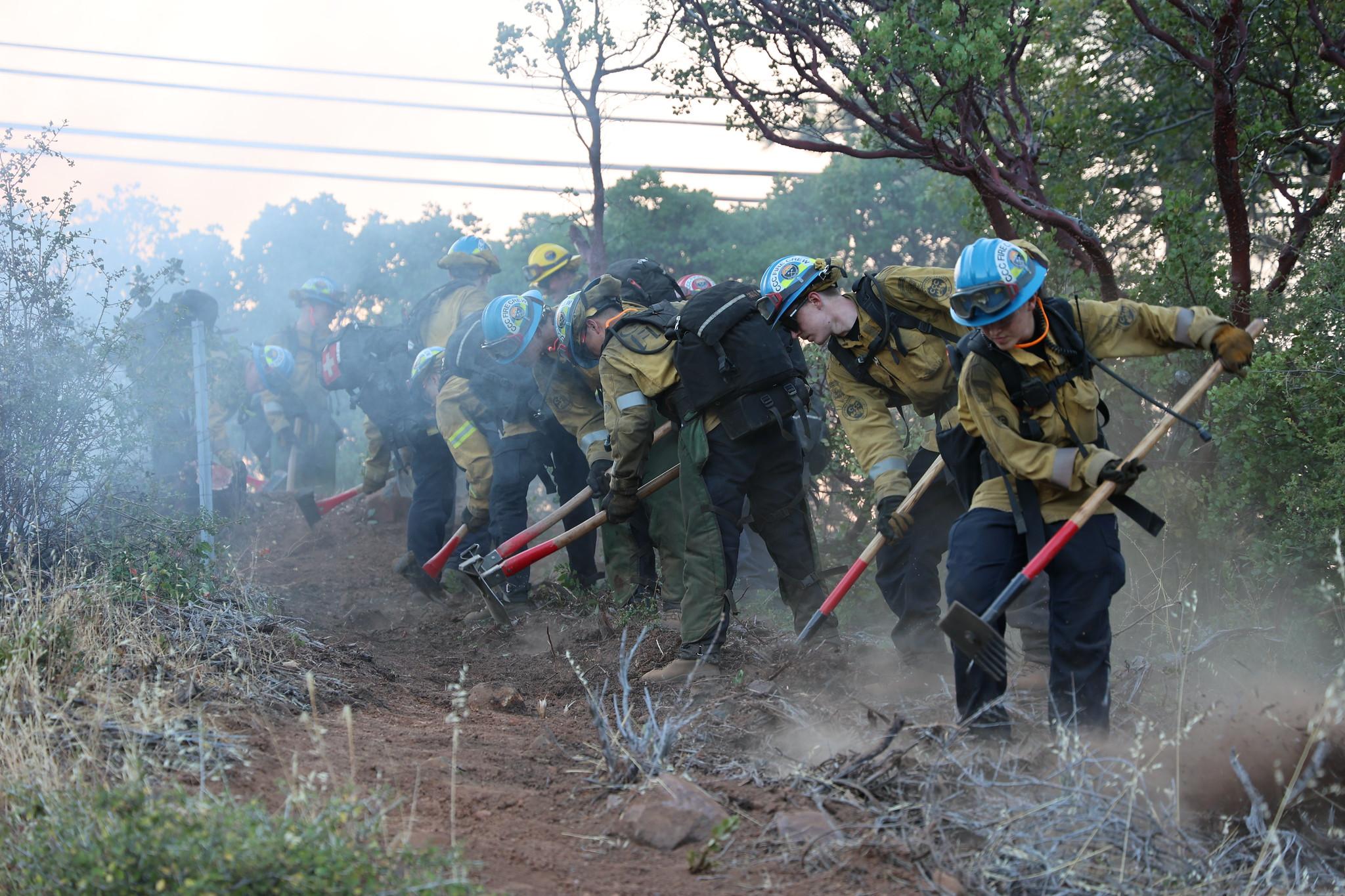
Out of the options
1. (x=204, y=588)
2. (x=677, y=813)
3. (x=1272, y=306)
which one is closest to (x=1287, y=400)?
(x=1272, y=306)

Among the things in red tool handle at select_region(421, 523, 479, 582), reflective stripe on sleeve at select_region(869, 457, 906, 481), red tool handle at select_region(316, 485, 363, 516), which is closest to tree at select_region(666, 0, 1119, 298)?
reflective stripe on sleeve at select_region(869, 457, 906, 481)

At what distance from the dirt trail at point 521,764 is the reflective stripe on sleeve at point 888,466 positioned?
96 cm

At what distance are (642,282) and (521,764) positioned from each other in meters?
3.11

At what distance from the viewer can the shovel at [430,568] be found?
7.52 meters

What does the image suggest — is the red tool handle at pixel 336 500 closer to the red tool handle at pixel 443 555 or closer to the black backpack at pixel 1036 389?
the red tool handle at pixel 443 555

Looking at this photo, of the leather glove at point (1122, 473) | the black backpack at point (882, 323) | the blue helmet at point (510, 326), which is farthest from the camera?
the blue helmet at point (510, 326)

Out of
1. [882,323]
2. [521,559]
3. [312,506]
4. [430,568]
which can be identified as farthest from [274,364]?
[882,323]

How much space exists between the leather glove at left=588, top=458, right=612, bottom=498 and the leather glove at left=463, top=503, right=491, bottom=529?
4.10ft

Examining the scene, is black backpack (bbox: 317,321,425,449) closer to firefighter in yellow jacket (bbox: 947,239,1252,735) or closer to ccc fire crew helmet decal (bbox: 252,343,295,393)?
ccc fire crew helmet decal (bbox: 252,343,295,393)

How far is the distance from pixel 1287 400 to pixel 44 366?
6.13 meters

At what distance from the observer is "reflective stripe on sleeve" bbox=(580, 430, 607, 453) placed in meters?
6.48

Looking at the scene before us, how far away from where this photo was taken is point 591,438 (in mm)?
6512

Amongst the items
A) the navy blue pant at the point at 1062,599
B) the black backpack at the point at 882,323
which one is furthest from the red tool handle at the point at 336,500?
the navy blue pant at the point at 1062,599

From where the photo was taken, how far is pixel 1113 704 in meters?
4.66
